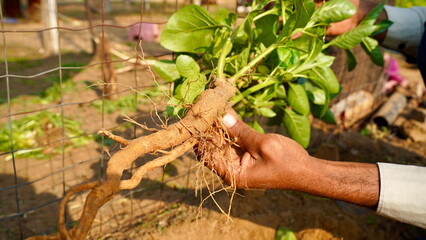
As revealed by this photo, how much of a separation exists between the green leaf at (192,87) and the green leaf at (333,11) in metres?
0.58

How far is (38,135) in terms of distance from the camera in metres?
3.30

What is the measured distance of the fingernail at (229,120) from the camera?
1.56 m

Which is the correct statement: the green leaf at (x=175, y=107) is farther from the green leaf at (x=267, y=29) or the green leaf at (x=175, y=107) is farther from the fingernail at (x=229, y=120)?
the green leaf at (x=267, y=29)

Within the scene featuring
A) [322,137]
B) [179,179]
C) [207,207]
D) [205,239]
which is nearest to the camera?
[205,239]

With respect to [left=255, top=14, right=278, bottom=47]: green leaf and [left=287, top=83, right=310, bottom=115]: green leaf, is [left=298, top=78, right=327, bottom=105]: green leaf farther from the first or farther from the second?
[left=255, top=14, right=278, bottom=47]: green leaf

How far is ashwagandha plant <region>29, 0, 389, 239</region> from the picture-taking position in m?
1.50

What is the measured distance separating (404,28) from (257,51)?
3.88 feet

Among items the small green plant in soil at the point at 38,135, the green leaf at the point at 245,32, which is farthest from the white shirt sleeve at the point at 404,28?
the small green plant in soil at the point at 38,135

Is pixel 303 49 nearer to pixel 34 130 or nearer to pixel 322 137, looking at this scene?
pixel 322 137

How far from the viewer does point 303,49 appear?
1819mm

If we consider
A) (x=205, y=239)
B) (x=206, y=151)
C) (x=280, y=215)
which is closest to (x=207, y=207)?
(x=205, y=239)

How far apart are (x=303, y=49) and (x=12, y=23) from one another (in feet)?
27.1

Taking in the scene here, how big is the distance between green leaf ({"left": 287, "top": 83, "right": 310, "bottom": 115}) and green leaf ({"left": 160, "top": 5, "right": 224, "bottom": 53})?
A: 447mm

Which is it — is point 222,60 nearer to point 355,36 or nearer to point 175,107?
point 175,107
